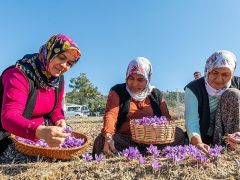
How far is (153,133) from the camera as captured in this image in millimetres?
4238

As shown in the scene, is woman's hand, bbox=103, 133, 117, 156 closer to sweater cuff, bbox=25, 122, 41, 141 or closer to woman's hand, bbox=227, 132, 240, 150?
woman's hand, bbox=227, 132, 240, 150

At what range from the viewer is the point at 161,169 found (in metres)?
3.42

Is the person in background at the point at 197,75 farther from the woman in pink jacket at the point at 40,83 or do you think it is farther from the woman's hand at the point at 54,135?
the woman's hand at the point at 54,135

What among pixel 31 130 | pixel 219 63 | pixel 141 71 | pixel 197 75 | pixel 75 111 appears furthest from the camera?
pixel 75 111

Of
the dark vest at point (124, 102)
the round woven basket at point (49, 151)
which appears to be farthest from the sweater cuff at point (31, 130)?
the dark vest at point (124, 102)

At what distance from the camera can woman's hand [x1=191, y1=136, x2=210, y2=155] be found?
11.9ft

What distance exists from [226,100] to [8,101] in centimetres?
216

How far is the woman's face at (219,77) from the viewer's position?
4414 mm

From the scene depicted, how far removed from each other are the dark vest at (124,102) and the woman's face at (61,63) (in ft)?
3.36

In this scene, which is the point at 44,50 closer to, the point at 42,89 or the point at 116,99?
the point at 42,89

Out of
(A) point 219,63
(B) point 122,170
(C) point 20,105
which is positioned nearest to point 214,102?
(A) point 219,63

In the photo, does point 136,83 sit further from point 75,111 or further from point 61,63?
point 75,111

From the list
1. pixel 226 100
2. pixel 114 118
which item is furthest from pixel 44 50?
pixel 226 100

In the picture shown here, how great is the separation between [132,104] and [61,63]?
1293mm
